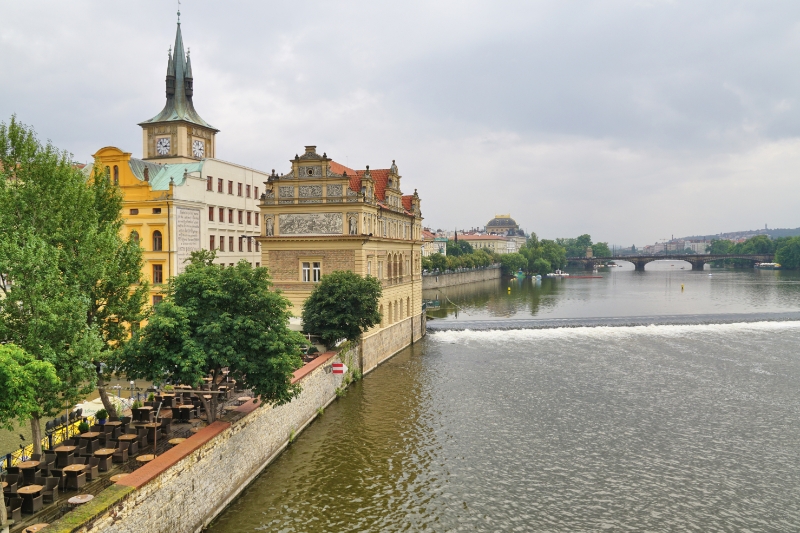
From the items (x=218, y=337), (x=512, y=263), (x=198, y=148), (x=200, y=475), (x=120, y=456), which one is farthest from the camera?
(x=512, y=263)

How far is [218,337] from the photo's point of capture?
24188mm

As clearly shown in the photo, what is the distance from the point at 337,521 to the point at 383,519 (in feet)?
5.37

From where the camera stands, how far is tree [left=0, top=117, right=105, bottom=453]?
18906 mm

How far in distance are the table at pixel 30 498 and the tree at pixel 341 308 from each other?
76.7ft

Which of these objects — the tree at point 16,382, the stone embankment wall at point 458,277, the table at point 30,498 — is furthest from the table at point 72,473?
the stone embankment wall at point 458,277

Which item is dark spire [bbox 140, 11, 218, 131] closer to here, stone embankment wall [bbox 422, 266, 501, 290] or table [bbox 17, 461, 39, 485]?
table [bbox 17, 461, 39, 485]

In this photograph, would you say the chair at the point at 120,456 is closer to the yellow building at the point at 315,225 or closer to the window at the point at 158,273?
the yellow building at the point at 315,225

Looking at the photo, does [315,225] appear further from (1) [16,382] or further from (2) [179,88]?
(1) [16,382]

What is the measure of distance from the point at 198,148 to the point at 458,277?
93.8 meters

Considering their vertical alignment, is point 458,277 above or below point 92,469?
above

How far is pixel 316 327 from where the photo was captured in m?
40.6

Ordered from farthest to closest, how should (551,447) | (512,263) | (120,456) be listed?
(512,263) < (551,447) < (120,456)

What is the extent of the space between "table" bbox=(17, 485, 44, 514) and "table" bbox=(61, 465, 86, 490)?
1.30 meters

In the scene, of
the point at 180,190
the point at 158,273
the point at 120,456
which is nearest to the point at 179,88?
the point at 180,190
